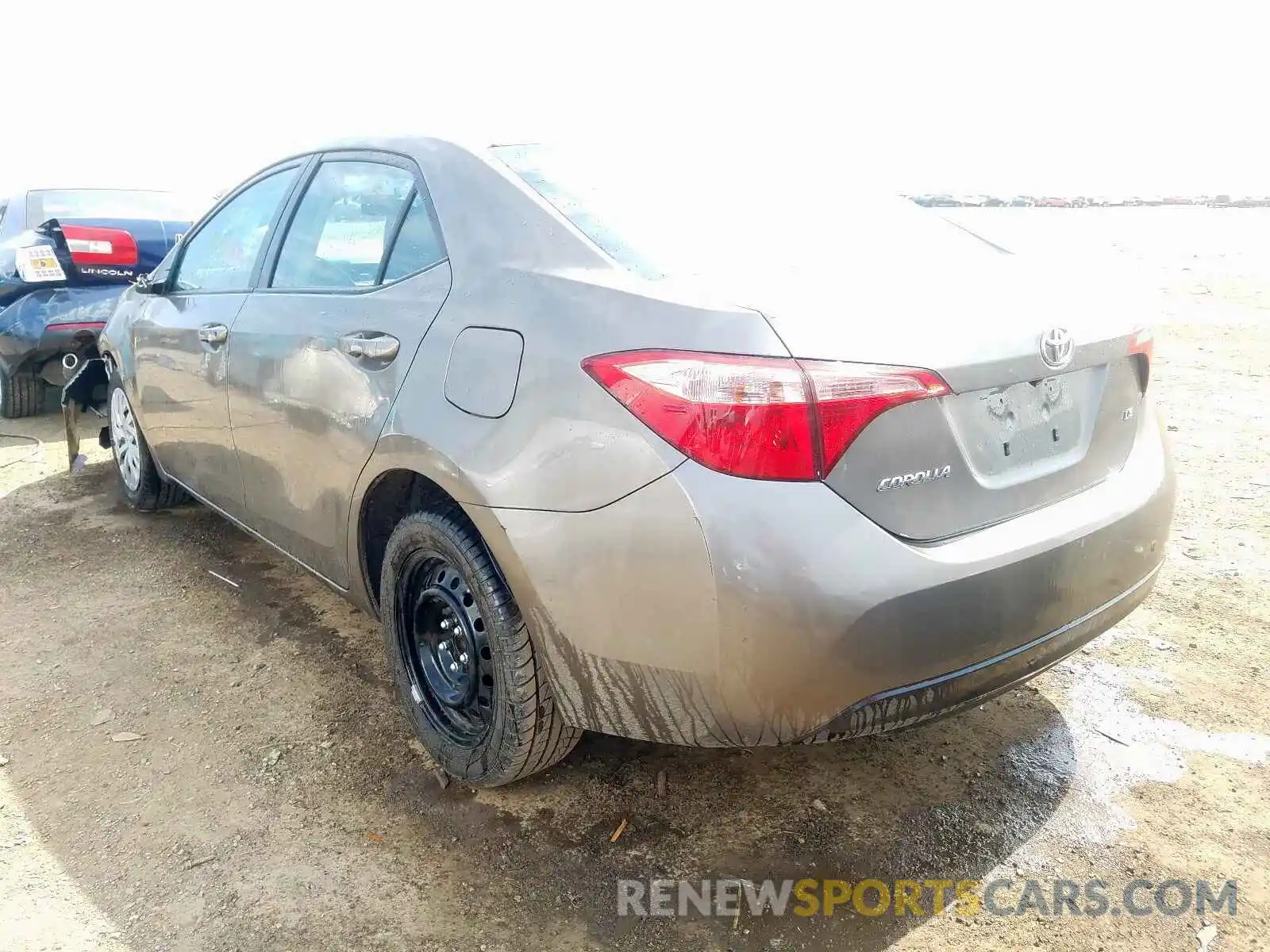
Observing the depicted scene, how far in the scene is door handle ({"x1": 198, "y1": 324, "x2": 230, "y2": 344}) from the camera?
318cm

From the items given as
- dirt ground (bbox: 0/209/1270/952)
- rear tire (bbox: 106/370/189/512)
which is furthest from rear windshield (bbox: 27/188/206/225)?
dirt ground (bbox: 0/209/1270/952)

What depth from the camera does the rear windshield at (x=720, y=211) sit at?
2.07 metres

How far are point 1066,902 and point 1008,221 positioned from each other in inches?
586

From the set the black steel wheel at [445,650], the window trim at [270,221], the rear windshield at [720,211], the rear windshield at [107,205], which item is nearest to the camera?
the rear windshield at [720,211]

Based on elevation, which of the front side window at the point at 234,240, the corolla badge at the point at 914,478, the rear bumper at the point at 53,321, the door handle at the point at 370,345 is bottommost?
the rear bumper at the point at 53,321

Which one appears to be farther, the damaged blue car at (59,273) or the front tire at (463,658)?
the damaged blue car at (59,273)

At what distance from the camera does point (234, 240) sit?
11.5 ft

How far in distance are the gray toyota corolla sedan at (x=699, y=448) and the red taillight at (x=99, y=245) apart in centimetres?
409

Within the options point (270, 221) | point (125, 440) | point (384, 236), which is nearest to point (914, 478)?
point (384, 236)

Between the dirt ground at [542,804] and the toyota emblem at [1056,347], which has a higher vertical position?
the toyota emblem at [1056,347]

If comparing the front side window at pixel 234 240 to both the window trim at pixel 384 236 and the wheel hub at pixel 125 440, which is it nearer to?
the window trim at pixel 384 236

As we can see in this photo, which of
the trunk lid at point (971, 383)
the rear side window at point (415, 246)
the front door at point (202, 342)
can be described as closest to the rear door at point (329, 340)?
the rear side window at point (415, 246)

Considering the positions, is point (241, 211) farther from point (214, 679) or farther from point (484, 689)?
point (484, 689)

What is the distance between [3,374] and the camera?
6.25 metres
